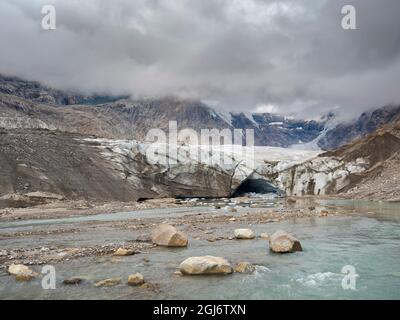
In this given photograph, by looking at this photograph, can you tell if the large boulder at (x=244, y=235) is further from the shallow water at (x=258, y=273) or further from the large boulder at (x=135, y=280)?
the large boulder at (x=135, y=280)

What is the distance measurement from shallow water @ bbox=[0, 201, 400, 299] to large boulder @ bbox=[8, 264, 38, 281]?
293 millimetres

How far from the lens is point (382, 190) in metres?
66.8

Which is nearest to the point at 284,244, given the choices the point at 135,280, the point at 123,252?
the point at 123,252

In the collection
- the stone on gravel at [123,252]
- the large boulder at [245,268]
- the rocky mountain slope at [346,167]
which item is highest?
the rocky mountain slope at [346,167]

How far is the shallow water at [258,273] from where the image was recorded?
38.1 ft

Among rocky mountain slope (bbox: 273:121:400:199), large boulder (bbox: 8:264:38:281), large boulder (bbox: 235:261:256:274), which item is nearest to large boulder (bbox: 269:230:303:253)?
large boulder (bbox: 235:261:256:274)

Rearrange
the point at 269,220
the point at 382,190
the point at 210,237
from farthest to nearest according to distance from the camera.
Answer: the point at 382,190, the point at 269,220, the point at 210,237

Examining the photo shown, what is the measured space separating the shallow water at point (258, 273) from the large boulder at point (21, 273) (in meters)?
0.29

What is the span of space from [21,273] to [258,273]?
26.2 feet

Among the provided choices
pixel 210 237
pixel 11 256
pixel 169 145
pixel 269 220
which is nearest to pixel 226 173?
pixel 169 145

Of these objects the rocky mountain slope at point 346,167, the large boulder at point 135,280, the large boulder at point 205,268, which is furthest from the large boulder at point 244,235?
the rocky mountain slope at point 346,167

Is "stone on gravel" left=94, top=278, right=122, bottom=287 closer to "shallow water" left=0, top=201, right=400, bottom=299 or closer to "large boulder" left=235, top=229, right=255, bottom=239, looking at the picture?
"shallow water" left=0, top=201, right=400, bottom=299

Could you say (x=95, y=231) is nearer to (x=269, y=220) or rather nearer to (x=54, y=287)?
(x=269, y=220)
